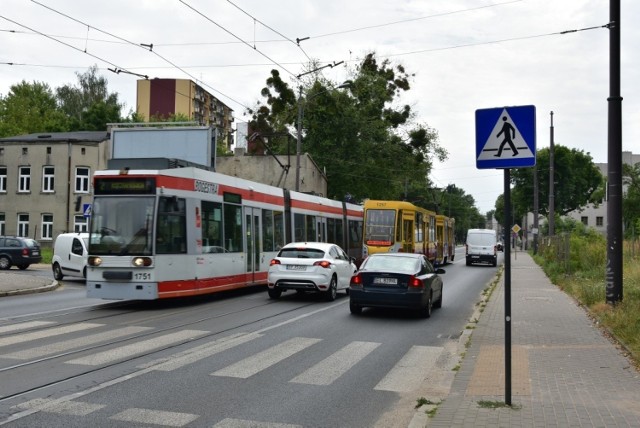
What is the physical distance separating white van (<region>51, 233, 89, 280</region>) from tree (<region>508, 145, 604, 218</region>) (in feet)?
220

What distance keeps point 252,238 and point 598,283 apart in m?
9.98

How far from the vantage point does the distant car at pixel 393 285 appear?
1364 centimetres

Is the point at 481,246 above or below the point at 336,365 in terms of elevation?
above

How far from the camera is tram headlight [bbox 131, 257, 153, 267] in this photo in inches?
551

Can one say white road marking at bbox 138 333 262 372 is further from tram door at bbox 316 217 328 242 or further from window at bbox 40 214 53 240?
window at bbox 40 214 53 240

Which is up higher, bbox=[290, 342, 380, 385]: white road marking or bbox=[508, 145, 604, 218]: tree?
bbox=[508, 145, 604, 218]: tree

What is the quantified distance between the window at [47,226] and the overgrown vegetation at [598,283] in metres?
32.6

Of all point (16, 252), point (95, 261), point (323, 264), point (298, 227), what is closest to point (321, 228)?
point (298, 227)

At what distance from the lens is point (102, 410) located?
6191mm

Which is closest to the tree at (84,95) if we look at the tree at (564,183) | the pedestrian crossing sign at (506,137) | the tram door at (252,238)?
the tree at (564,183)

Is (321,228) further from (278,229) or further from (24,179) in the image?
(24,179)

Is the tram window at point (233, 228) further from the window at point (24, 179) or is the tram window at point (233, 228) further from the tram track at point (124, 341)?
the window at point (24, 179)

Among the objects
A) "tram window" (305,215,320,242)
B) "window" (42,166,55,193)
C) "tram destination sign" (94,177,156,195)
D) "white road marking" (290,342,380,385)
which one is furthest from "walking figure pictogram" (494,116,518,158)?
"window" (42,166,55,193)

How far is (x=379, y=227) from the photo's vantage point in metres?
29.9
